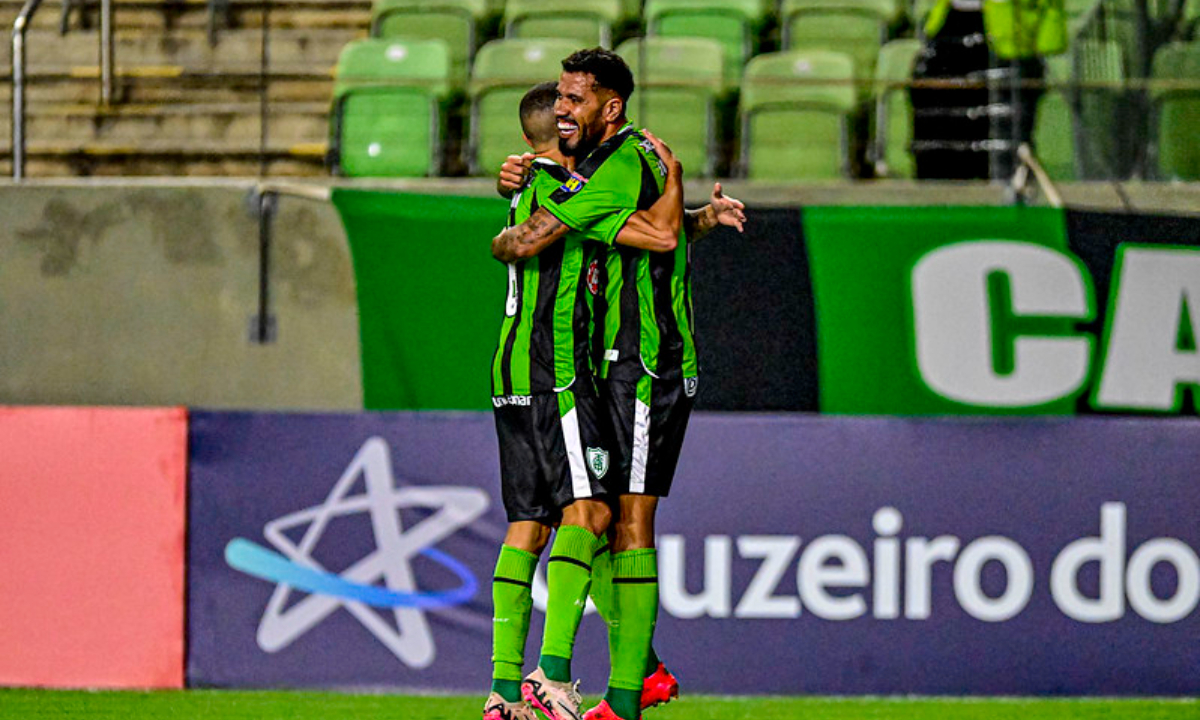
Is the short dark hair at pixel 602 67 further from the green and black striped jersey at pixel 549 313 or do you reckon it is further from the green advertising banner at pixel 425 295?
the green advertising banner at pixel 425 295

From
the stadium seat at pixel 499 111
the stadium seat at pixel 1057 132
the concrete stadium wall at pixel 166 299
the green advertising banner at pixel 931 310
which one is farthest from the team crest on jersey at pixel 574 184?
the stadium seat at pixel 1057 132

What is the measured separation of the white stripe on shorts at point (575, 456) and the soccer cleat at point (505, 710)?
57cm

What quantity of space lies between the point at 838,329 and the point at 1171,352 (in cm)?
131

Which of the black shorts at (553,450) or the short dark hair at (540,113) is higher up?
the short dark hair at (540,113)

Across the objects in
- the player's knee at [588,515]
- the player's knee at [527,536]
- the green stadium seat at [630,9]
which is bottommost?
the player's knee at [527,536]

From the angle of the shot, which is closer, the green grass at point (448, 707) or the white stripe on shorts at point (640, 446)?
the white stripe on shorts at point (640, 446)

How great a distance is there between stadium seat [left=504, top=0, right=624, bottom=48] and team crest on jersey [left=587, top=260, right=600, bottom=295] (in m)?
5.52

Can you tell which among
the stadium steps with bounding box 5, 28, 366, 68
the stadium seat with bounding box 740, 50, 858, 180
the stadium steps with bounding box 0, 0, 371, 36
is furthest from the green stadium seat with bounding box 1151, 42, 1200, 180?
the stadium steps with bounding box 0, 0, 371, 36

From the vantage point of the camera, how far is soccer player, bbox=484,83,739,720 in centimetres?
511

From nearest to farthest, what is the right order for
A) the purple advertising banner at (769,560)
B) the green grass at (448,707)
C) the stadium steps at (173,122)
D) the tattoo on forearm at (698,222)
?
the tattoo on forearm at (698,222) < the green grass at (448,707) < the purple advertising banner at (769,560) < the stadium steps at (173,122)

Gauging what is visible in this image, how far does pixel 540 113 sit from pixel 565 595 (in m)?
1.41

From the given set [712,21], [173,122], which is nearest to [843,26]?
[712,21]

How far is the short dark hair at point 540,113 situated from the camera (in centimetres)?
549

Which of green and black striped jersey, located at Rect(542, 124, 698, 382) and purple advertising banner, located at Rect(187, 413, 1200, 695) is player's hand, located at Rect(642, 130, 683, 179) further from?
purple advertising banner, located at Rect(187, 413, 1200, 695)
